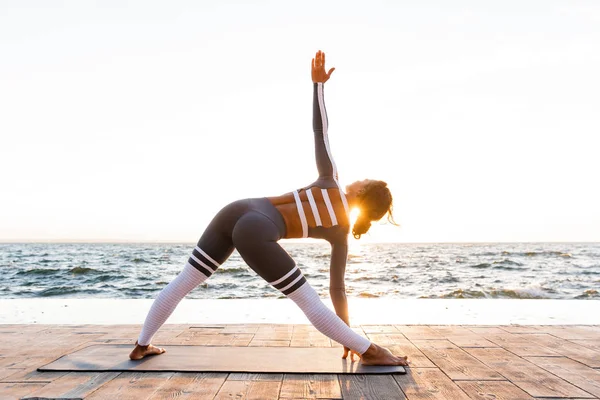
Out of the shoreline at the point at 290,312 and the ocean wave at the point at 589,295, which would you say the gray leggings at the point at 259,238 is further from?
the ocean wave at the point at 589,295

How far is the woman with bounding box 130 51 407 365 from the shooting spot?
2.28m

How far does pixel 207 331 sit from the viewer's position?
11.7ft

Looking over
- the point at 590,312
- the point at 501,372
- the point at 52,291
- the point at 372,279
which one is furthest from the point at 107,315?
the point at 372,279

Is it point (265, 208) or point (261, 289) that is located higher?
point (265, 208)

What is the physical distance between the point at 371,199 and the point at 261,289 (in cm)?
789

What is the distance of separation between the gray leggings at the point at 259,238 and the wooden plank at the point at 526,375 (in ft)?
3.49

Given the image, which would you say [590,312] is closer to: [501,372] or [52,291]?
[501,372]

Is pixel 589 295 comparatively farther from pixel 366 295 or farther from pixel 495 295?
pixel 366 295

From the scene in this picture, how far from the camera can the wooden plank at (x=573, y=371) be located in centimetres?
220

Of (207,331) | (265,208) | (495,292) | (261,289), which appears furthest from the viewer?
(261,289)

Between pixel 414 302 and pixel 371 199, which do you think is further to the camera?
pixel 414 302

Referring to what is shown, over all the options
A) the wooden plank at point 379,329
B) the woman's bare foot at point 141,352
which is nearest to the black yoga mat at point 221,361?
the woman's bare foot at point 141,352

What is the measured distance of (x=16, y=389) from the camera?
2.10 meters

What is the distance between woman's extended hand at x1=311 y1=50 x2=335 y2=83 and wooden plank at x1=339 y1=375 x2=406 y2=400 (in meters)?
1.43
